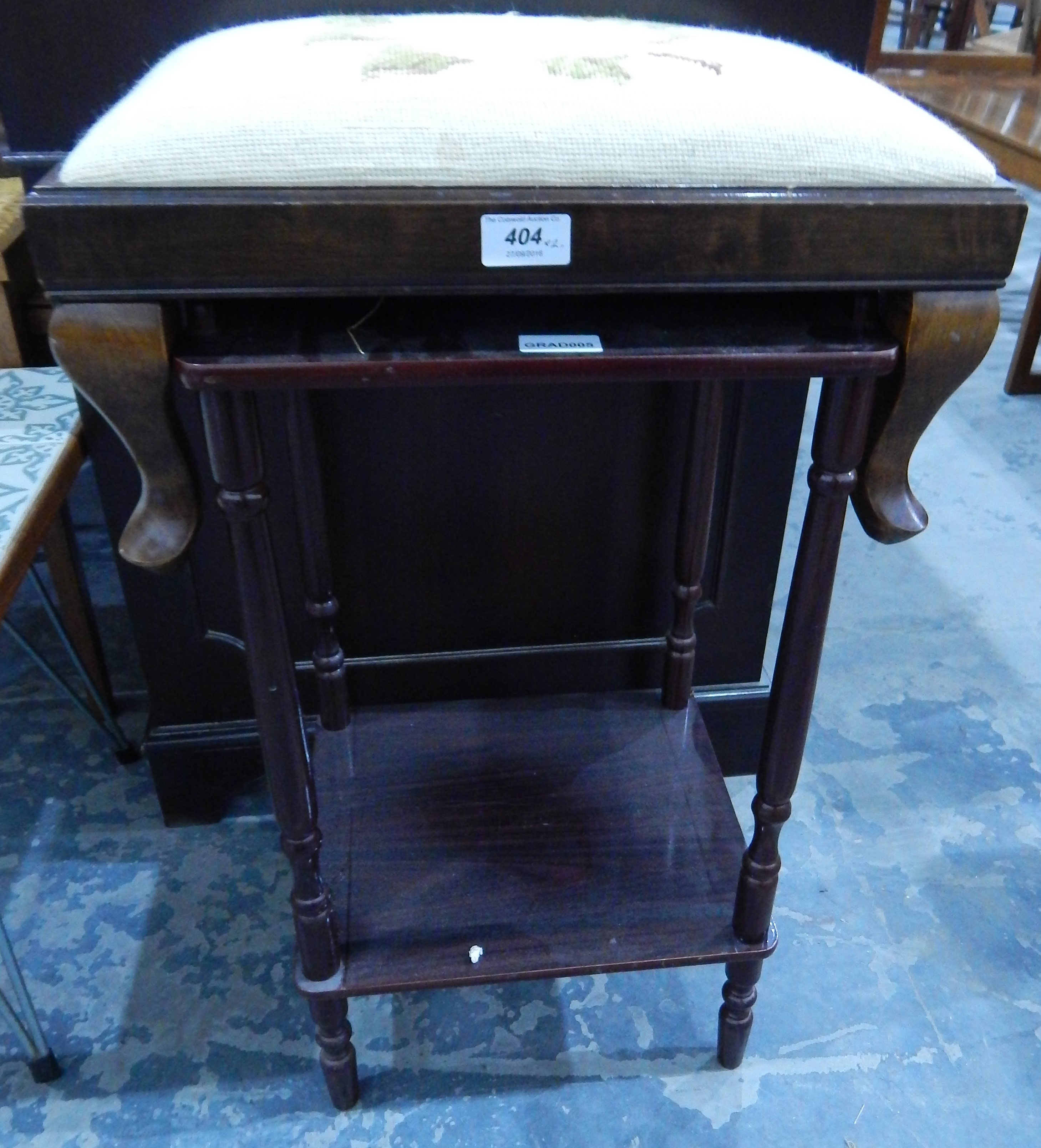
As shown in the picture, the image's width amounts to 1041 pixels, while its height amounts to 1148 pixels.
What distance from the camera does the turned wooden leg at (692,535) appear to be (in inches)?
37.0

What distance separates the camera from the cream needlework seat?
0.51 metres

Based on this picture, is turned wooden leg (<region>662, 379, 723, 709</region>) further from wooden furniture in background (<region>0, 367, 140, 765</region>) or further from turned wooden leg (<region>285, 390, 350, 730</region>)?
wooden furniture in background (<region>0, 367, 140, 765</region>)

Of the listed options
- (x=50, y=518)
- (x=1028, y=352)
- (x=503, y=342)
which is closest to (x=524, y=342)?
(x=503, y=342)

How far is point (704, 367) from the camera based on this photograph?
0.55m

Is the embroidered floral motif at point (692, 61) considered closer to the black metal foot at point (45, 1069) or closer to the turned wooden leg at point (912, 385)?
the turned wooden leg at point (912, 385)

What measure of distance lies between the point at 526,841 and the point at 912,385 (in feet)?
1.85

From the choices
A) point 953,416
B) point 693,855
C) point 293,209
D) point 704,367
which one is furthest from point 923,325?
point 953,416

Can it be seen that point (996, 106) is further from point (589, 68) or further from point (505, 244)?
point (505, 244)

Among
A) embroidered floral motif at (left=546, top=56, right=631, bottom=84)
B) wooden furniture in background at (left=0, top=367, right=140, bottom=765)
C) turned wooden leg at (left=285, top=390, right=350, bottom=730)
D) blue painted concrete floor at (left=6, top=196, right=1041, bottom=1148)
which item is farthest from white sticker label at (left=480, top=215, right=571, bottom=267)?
blue painted concrete floor at (left=6, top=196, right=1041, bottom=1148)

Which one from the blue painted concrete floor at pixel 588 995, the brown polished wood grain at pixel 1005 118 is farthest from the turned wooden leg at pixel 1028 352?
the blue painted concrete floor at pixel 588 995

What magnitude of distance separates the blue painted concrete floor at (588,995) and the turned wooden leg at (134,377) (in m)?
0.59

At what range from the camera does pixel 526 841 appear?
3.13ft

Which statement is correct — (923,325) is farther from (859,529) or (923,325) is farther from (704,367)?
(859,529)

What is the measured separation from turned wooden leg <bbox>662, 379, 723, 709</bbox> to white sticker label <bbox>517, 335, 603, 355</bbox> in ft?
1.21
